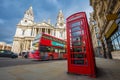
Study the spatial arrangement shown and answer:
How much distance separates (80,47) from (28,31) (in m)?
52.9

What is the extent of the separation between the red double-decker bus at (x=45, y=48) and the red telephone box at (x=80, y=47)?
8298 millimetres

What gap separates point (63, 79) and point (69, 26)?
8.03ft

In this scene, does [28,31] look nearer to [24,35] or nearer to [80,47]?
[24,35]

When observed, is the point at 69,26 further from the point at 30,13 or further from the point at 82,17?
the point at 30,13

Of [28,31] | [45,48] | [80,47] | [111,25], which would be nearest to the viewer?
[80,47]

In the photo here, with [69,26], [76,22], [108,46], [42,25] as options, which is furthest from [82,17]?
[42,25]

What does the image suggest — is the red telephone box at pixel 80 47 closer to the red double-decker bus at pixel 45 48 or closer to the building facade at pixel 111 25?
the building facade at pixel 111 25

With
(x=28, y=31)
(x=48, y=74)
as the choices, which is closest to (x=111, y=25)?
(x=48, y=74)

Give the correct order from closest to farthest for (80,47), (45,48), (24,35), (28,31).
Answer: (80,47)
(45,48)
(24,35)
(28,31)

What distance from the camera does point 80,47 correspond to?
3598mm

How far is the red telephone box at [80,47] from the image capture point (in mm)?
3238

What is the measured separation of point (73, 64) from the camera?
3.66 meters

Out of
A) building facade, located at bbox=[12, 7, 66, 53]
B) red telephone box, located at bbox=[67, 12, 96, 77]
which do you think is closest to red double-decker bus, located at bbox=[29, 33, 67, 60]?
red telephone box, located at bbox=[67, 12, 96, 77]

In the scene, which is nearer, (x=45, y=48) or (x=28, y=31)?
(x=45, y=48)
